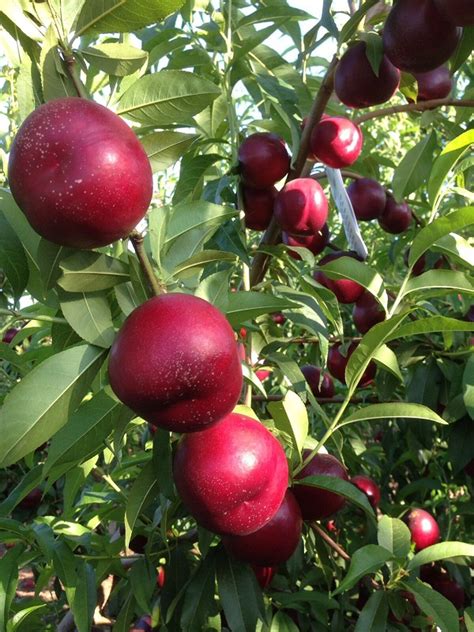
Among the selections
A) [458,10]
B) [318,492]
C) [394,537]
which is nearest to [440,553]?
[394,537]

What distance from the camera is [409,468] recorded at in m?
2.20

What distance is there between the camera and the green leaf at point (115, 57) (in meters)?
0.73

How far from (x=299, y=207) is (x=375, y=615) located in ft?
2.24

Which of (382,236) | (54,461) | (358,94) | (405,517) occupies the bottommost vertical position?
(382,236)

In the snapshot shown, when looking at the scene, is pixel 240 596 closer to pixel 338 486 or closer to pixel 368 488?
pixel 338 486

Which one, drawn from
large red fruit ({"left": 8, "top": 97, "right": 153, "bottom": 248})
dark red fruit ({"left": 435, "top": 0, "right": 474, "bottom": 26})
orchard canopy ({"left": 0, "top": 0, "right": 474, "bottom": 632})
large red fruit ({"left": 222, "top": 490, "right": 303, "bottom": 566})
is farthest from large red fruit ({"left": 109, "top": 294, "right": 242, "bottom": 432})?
dark red fruit ({"left": 435, "top": 0, "right": 474, "bottom": 26})

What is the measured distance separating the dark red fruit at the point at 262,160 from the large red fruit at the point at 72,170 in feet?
1.99

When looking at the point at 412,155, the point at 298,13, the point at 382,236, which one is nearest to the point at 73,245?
the point at 298,13

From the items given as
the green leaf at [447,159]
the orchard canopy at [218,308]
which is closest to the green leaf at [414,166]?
the orchard canopy at [218,308]

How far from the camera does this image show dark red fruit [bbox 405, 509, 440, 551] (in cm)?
142

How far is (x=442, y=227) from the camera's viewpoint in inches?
39.3

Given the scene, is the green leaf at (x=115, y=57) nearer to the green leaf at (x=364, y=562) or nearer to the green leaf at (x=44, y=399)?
the green leaf at (x=44, y=399)

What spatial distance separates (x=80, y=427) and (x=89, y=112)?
15.0 inches

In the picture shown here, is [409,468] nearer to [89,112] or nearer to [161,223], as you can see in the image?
[161,223]
